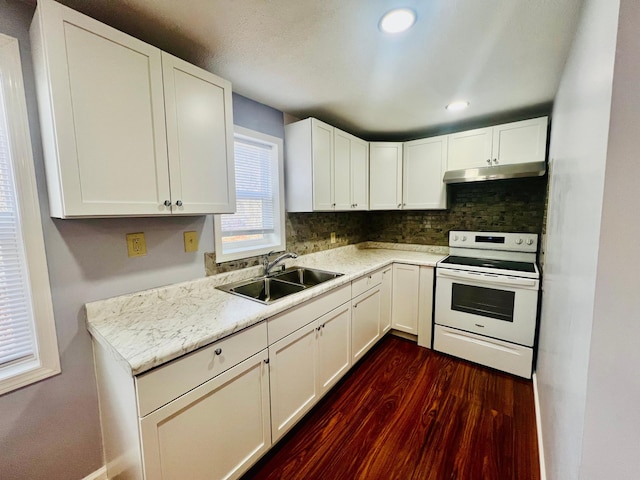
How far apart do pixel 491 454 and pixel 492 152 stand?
2.33m

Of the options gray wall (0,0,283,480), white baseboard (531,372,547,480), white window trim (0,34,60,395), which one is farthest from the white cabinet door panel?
white baseboard (531,372,547,480)

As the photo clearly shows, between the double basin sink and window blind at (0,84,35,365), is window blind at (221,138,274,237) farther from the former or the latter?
window blind at (0,84,35,365)

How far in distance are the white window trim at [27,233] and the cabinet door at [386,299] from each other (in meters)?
2.28

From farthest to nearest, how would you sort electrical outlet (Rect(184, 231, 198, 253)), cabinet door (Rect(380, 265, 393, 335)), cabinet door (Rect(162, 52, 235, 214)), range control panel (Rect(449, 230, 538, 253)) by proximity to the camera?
cabinet door (Rect(380, 265, 393, 335)) < range control panel (Rect(449, 230, 538, 253)) < electrical outlet (Rect(184, 231, 198, 253)) < cabinet door (Rect(162, 52, 235, 214))

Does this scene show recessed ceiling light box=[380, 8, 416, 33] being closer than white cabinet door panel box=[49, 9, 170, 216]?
No

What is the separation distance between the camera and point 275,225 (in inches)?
90.9

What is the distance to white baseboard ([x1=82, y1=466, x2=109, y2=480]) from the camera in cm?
132

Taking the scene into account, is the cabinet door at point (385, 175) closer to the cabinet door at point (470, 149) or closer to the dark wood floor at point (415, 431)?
the cabinet door at point (470, 149)

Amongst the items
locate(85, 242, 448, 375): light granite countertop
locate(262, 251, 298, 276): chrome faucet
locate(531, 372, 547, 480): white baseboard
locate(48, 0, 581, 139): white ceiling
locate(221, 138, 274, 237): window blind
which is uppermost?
locate(48, 0, 581, 139): white ceiling

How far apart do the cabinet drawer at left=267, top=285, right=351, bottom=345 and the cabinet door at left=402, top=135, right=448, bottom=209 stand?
58.4 inches

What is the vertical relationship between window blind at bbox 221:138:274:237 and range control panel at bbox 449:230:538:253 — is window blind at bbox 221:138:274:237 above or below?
above

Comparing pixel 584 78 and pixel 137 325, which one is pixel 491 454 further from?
pixel 137 325

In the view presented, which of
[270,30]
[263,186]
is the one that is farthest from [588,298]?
[263,186]

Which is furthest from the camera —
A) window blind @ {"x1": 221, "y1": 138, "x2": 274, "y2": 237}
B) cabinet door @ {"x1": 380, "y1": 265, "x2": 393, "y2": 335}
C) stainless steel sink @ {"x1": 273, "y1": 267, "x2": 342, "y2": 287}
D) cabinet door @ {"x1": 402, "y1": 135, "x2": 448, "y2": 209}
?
cabinet door @ {"x1": 402, "y1": 135, "x2": 448, "y2": 209}
